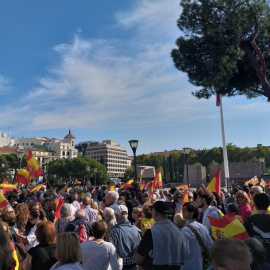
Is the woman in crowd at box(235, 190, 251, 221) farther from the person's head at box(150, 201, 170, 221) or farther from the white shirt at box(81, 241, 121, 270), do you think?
the white shirt at box(81, 241, 121, 270)

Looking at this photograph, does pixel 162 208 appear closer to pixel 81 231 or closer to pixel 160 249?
pixel 160 249

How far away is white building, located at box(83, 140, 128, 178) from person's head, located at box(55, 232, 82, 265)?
157m

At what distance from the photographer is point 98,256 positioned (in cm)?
387

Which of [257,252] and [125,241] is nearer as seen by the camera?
[257,252]

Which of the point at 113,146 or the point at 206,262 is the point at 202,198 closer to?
the point at 206,262

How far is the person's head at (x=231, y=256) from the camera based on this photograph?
211 centimetres

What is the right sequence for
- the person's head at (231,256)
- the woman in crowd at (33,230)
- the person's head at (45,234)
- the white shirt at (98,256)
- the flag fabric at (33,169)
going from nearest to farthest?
the person's head at (231,256) < the person's head at (45,234) < the white shirt at (98,256) < the woman in crowd at (33,230) < the flag fabric at (33,169)

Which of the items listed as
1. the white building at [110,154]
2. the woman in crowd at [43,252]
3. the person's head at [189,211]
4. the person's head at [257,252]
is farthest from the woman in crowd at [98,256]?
the white building at [110,154]

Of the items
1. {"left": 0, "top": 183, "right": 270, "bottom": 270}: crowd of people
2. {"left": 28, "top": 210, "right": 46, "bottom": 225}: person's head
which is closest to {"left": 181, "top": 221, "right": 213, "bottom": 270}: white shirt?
{"left": 0, "top": 183, "right": 270, "bottom": 270}: crowd of people

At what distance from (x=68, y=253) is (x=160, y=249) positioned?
1.10 metres

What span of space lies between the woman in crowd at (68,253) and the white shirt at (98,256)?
0.87 meters

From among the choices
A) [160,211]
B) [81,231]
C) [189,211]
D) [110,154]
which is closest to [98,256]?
[160,211]

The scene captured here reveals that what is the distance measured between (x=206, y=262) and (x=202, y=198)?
1.35m

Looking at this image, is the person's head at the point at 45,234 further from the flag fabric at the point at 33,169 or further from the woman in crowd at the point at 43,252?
the flag fabric at the point at 33,169
